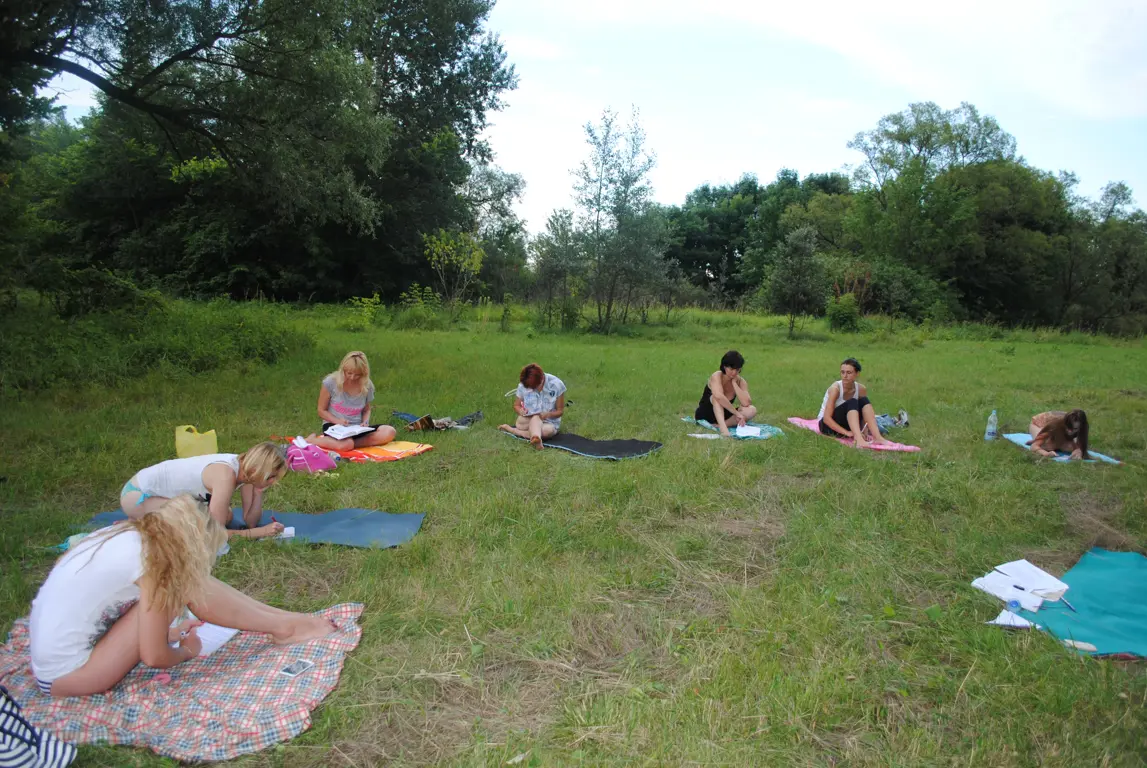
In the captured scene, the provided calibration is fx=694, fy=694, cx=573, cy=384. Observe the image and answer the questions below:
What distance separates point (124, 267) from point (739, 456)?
25.0 metres

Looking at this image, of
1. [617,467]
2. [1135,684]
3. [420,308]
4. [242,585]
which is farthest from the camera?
[420,308]

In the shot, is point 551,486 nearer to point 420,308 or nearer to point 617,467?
point 617,467

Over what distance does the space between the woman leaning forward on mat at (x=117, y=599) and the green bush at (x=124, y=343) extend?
7232mm

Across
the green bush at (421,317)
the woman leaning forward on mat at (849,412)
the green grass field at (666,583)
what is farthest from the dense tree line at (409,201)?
the woman leaning forward on mat at (849,412)

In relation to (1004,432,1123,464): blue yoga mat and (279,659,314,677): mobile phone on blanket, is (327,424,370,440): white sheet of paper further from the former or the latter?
(1004,432,1123,464): blue yoga mat

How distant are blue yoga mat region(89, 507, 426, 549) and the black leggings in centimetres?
509

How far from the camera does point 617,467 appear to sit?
6.45 meters

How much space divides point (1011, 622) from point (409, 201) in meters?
24.1

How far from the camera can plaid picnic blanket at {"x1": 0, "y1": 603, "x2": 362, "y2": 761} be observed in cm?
271

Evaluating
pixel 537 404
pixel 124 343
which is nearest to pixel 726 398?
pixel 537 404

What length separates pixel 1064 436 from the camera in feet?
24.1

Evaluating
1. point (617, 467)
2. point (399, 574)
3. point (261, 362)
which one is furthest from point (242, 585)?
point (261, 362)

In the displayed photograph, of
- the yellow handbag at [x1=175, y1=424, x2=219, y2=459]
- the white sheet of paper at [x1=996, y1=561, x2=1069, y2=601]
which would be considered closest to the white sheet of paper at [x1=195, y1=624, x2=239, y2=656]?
the yellow handbag at [x1=175, y1=424, x2=219, y2=459]

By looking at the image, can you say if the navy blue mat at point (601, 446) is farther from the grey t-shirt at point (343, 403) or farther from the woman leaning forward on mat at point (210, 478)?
the woman leaning forward on mat at point (210, 478)
